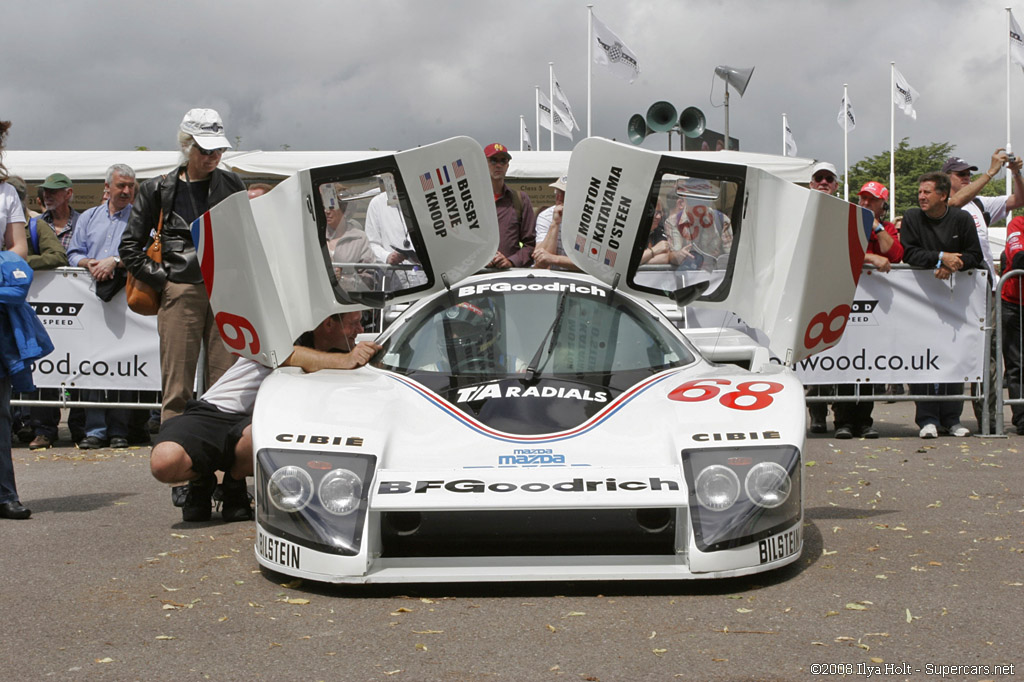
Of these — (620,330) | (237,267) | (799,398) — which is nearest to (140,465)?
(237,267)

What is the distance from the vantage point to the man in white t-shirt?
9.13 meters

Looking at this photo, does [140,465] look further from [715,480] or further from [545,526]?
[715,480]

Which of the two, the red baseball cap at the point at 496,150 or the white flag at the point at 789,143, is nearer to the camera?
the red baseball cap at the point at 496,150

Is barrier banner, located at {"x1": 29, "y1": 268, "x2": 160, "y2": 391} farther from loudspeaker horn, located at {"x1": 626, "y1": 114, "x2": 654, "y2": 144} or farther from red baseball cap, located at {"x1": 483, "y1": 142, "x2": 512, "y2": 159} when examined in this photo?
loudspeaker horn, located at {"x1": 626, "y1": 114, "x2": 654, "y2": 144}

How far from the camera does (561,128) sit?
94.0 ft

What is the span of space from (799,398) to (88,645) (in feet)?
9.25

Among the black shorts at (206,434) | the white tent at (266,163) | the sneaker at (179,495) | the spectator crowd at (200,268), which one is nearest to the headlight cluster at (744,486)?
the spectator crowd at (200,268)

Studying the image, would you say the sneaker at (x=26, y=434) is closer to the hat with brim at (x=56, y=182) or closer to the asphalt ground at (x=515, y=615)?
the hat with brim at (x=56, y=182)

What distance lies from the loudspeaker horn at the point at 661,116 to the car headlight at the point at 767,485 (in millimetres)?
17595

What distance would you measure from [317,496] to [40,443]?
228 inches

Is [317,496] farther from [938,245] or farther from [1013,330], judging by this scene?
[1013,330]

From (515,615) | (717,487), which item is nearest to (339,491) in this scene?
(515,615)

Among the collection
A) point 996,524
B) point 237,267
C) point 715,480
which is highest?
point 237,267

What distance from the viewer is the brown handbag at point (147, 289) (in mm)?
6211
